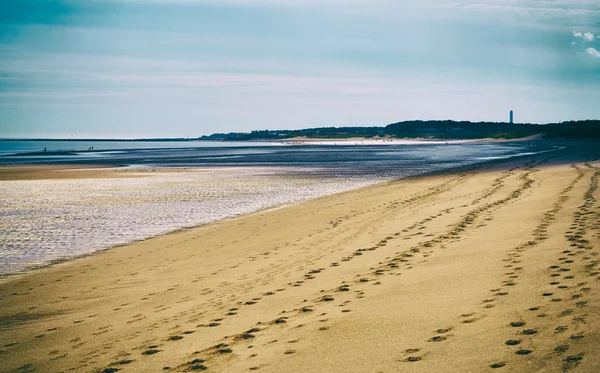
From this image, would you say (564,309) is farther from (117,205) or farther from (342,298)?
(117,205)

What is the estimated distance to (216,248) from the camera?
14.3 m

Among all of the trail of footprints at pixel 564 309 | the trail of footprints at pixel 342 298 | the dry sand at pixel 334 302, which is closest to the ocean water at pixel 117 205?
the dry sand at pixel 334 302

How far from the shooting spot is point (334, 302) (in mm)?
8078

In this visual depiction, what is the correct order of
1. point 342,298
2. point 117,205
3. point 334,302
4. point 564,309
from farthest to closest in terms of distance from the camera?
1. point 117,205
2. point 342,298
3. point 334,302
4. point 564,309

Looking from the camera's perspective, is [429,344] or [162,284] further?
[162,284]

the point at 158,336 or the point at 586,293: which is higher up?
the point at 586,293

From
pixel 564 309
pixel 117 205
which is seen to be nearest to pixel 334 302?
pixel 564 309

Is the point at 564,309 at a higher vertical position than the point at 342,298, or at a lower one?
higher

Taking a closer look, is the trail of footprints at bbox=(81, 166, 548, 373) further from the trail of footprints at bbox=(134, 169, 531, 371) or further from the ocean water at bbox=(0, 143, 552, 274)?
the ocean water at bbox=(0, 143, 552, 274)

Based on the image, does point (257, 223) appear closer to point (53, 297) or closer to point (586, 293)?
point (53, 297)

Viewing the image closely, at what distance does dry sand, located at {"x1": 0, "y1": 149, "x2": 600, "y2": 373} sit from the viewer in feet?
18.9

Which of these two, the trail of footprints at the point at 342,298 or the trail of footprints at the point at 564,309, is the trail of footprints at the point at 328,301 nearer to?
the trail of footprints at the point at 342,298

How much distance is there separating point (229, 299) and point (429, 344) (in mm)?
4013

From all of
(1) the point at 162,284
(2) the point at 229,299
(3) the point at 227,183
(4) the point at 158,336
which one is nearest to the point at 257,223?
(1) the point at 162,284
